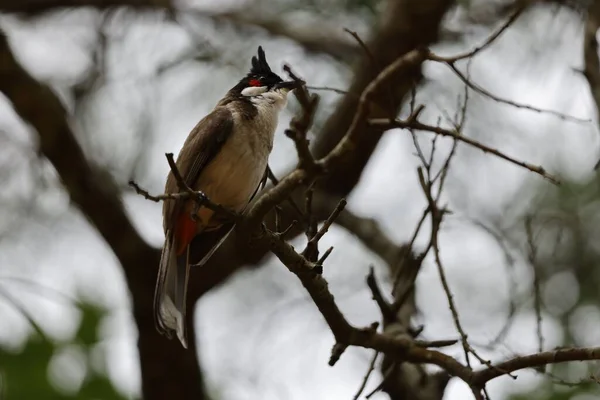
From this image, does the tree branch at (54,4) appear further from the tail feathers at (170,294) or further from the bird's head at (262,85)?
the tail feathers at (170,294)

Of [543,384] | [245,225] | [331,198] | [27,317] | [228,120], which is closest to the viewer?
[245,225]

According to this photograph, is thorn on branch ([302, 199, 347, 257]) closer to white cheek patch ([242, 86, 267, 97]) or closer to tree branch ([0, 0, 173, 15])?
white cheek patch ([242, 86, 267, 97])

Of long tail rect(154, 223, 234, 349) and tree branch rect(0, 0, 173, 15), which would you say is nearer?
long tail rect(154, 223, 234, 349)

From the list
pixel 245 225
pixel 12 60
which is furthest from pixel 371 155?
pixel 245 225

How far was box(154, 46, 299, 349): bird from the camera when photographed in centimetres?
328

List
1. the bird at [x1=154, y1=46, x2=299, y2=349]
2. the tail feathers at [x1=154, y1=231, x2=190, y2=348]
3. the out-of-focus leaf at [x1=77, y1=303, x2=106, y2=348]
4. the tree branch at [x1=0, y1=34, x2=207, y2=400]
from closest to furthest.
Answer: the tail feathers at [x1=154, y1=231, x2=190, y2=348] < the bird at [x1=154, y1=46, x2=299, y2=349] < the out-of-focus leaf at [x1=77, y1=303, x2=106, y2=348] < the tree branch at [x1=0, y1=34, x2=207, y2=400]

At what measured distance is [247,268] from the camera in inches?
185

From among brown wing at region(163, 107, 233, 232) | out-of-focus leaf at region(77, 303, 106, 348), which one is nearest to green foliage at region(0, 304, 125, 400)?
out-of-focus leaf at region(77, 303, 106, 348)

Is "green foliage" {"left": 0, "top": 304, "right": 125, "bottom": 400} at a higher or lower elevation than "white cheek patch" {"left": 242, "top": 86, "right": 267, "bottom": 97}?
lower

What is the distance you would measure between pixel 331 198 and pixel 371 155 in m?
0.35

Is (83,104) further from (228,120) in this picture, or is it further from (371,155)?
(228,120)

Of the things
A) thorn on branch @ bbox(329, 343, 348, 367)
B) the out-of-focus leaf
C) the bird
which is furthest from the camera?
the out-of-focus leaf

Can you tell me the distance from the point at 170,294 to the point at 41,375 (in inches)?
22.1

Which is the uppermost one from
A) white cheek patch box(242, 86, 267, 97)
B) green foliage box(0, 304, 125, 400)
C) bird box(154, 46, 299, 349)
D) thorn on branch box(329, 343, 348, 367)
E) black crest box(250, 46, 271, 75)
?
black crest box(250, 46, 271, 75)
